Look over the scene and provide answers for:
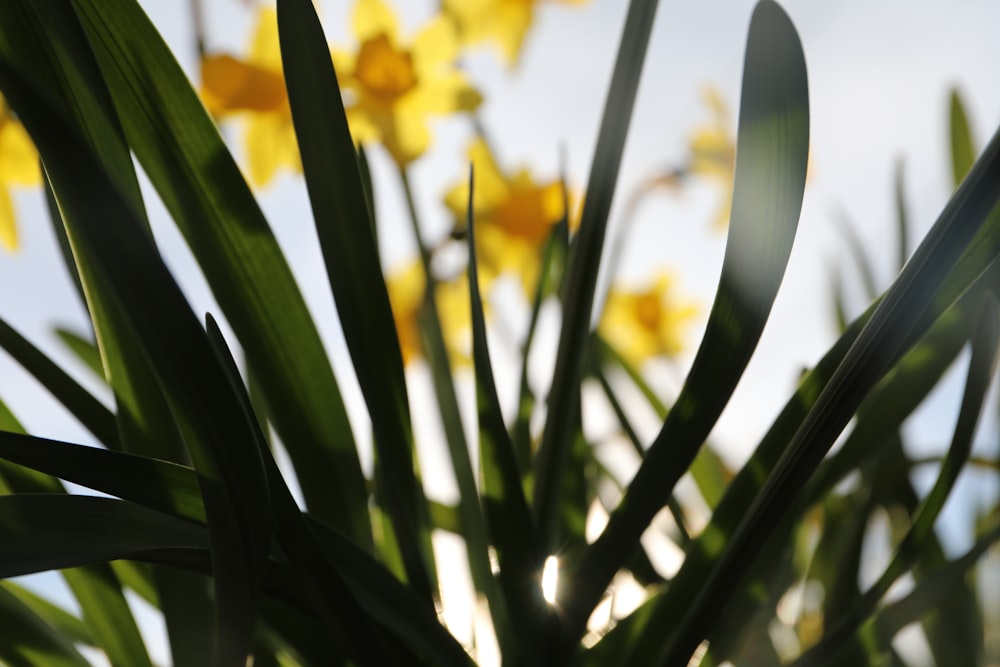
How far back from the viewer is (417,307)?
2.50 ft

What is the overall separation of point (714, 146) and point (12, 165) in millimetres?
705

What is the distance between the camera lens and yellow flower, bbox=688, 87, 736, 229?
85 cm

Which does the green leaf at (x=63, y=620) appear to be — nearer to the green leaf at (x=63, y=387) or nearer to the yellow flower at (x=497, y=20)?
the green leaf at (x=63, y=387)

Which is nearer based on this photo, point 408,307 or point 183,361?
point 183,361

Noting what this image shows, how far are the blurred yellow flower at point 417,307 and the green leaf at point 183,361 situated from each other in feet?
1.58

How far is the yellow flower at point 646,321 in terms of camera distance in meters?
0.98

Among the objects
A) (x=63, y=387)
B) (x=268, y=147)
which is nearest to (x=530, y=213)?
(x=268, y=147)

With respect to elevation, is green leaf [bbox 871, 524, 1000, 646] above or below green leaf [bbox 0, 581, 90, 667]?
below

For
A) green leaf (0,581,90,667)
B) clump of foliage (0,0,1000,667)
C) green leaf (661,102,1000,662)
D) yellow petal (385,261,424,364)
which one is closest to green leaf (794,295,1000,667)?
clump of foliage (0,0,1000,667)

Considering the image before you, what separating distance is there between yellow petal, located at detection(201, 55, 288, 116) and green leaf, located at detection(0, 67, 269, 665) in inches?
13.9

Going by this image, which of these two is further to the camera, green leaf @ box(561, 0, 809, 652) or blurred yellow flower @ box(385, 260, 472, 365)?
blurred yellow flower @ box(385, 260, 472, 365)

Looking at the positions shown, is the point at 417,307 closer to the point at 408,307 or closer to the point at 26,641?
the point at 408,307

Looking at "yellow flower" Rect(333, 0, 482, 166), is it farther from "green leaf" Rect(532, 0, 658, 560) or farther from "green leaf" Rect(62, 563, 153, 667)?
"green leaf" Rect(62, 563, 153, 667)

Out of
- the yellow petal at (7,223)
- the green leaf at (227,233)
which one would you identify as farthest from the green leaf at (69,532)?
the yellow petal at (7,223)
